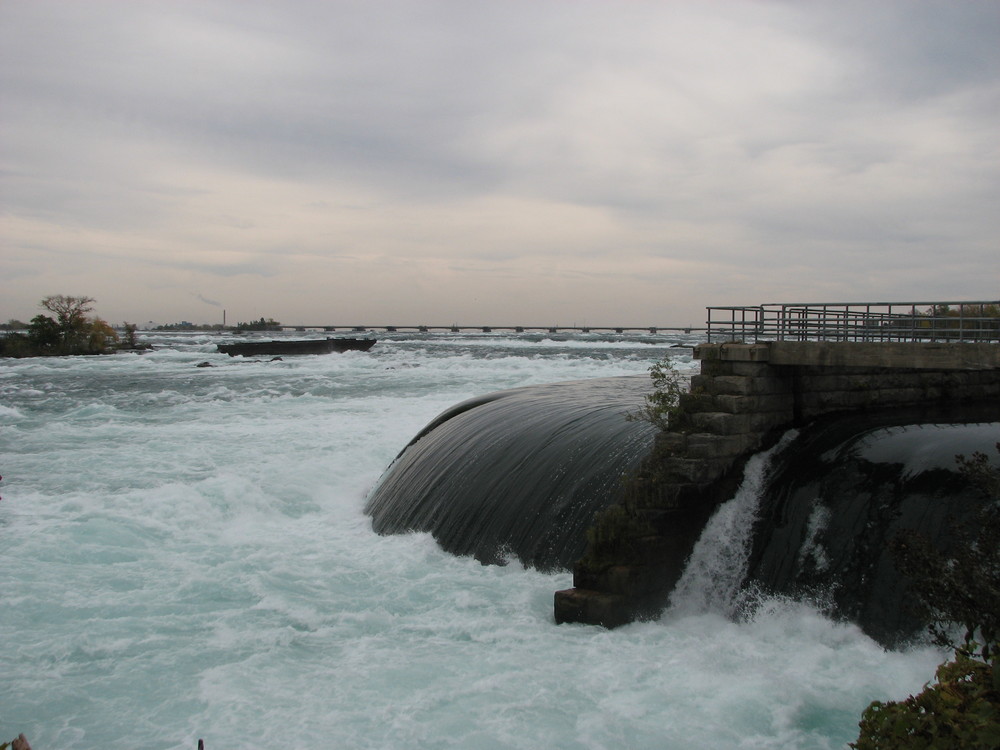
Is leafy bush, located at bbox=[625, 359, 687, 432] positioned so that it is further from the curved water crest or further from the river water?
the river water

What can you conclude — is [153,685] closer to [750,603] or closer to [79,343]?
[750,603]

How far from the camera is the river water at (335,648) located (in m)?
8.52

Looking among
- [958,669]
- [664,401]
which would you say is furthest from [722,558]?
[958,669]

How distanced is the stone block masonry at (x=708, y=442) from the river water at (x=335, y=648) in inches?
19.3

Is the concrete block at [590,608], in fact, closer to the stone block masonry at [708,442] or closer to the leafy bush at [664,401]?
the stone block masonry at [708,442]

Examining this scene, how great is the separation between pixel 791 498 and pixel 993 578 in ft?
20.2

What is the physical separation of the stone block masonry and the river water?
49 cm

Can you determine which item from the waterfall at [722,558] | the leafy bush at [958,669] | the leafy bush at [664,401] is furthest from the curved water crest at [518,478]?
the leafy bush at [958,669]

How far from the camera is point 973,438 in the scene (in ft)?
41.9

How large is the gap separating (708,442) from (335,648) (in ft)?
20.1

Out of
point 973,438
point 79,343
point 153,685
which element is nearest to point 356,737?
point 153,685

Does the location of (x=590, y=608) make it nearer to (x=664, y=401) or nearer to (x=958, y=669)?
(x=664, y=401)

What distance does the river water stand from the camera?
852 cm

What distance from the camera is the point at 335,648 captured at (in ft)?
34.5
